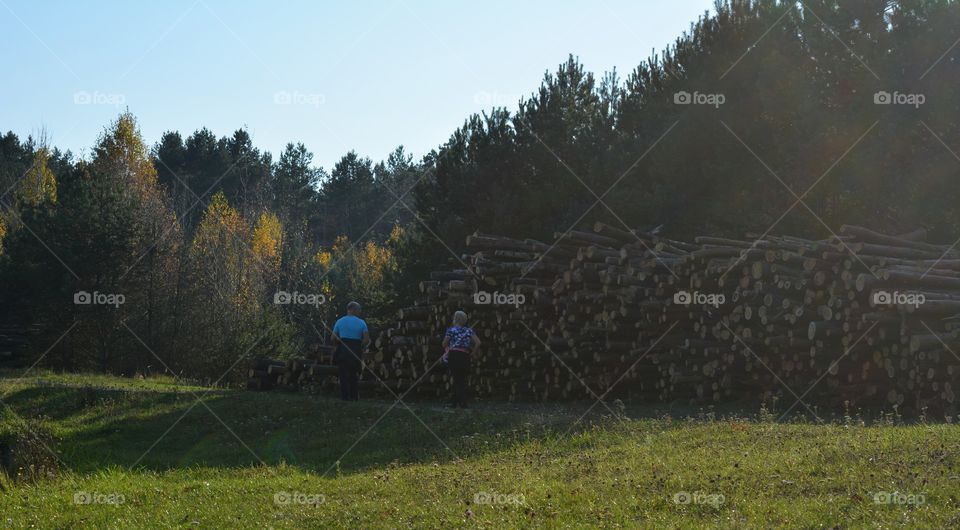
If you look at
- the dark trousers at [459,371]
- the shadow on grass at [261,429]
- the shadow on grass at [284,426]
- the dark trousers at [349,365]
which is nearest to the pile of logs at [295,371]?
the shadow on grass at [284,426]

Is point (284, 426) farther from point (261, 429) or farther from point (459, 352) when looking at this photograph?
point (459, 352)

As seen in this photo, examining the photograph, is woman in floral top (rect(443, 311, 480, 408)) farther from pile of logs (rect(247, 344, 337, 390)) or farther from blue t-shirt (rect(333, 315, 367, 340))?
pile of logs (rect(247, 344, 337, 390))

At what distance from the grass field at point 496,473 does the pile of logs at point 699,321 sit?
1648mm

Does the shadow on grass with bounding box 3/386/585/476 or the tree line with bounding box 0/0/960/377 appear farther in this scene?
the tree line with bounding box 0/0/960/377

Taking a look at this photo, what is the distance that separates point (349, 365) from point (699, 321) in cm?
714

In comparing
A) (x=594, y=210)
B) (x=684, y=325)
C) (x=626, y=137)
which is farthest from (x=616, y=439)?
(x=626, y=137)

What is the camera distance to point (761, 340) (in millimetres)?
18969

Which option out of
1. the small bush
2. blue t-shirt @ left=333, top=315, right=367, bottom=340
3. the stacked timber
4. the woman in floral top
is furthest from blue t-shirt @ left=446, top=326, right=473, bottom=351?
the small bush

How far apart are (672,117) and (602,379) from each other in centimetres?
1180

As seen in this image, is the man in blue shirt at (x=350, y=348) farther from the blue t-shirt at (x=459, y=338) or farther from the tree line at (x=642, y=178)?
the tree line at (x=642, y=178)

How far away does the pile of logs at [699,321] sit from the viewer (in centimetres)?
1683

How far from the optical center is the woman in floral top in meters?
20.3

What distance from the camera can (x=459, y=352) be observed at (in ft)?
66.4

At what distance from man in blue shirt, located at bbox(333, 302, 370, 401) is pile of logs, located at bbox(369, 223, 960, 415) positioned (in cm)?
152
